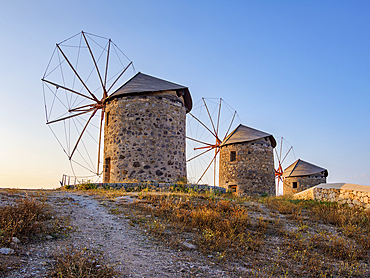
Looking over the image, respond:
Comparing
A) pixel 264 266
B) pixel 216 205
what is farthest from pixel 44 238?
pixel 216 205

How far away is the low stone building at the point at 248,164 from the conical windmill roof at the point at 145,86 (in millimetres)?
7698

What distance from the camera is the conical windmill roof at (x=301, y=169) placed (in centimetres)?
2890

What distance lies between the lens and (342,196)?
35.4 ft

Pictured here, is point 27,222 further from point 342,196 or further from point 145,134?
point 342,196

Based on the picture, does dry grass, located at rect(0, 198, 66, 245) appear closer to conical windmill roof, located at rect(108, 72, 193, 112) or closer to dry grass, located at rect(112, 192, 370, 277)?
dry grass, located at rect(112, 192, 370, 277)

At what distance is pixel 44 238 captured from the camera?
470 centimetres

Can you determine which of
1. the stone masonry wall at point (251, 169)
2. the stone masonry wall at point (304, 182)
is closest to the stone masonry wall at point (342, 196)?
the stone masonry wall at point (251, 169)

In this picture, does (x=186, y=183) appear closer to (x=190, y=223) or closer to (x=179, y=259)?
(x=190, y=223)

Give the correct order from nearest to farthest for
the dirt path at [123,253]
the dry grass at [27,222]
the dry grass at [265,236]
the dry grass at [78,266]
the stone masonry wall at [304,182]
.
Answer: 1. the dry grass at [78,266]
2. the dirt path at [123,253]
3. the dry grass at [27,222]
4. the dry grass at [265,236]
5. the stone masonry wall at [304,182]

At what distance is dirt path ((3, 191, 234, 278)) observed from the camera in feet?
13.1

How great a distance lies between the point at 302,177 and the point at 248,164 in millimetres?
10962

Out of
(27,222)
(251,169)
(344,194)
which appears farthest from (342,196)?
(27,222)

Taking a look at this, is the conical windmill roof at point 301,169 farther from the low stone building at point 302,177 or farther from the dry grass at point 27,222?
the dry grass at point 27,222

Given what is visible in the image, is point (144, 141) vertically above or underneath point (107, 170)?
above
